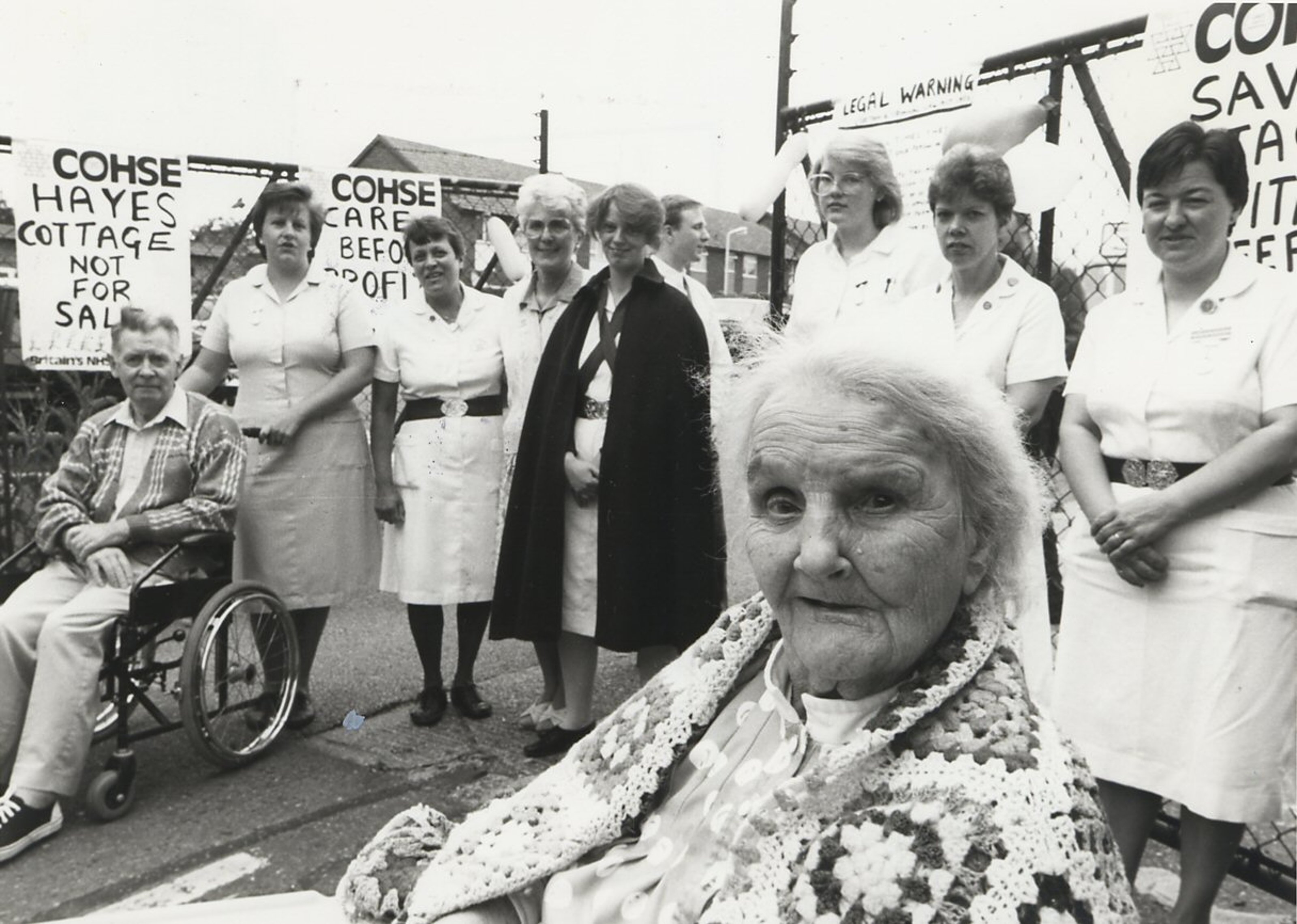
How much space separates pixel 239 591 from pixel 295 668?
444 millimetres

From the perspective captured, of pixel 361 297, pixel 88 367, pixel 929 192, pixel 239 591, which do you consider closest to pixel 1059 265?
pixel 929 192

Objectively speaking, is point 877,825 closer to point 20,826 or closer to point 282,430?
point 20,826

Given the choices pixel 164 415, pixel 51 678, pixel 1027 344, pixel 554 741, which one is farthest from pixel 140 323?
pixel 1027 344

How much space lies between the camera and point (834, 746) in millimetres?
1386

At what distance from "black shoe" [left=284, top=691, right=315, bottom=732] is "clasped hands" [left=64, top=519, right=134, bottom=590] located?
85cm

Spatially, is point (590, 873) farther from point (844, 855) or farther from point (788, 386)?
point (788, 386)

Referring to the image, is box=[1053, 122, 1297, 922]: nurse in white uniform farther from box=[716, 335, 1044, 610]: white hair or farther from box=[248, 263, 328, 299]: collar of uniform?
box=[248, 263, 328, 299]: collar of uniform

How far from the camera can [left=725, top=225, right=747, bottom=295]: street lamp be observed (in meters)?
5.88

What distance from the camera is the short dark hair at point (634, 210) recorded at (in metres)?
3.61

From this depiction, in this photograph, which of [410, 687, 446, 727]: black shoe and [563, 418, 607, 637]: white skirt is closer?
[563, 418, 607, 637]: white skirt

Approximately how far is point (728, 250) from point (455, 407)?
2579 mm

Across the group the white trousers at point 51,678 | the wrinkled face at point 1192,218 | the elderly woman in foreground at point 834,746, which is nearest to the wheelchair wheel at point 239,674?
the white trousers at point 51,678

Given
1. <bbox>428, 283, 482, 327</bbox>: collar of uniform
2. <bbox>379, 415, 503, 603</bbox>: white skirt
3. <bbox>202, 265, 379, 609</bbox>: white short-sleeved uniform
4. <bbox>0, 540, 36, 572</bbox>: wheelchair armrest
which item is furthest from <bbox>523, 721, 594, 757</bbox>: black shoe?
<bbox>0, 540, 36, 572</bbox>: wheelchair armrest

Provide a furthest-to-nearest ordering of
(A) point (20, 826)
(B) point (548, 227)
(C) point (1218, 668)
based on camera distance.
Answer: (B) point (548, 227), (A) point (20, 826), (C) point (1218, 668)
